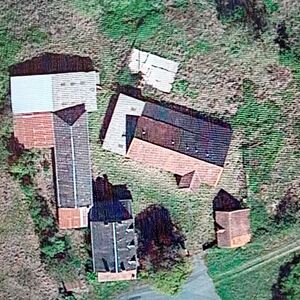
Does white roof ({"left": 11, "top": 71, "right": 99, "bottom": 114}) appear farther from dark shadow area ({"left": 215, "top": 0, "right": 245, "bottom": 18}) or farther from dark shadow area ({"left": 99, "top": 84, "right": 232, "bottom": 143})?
dark shadow area ({"left": 215, "top": 0, "right": 245, "bottom": 18})

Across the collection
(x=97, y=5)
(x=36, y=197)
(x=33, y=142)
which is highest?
(x=97, y=5)

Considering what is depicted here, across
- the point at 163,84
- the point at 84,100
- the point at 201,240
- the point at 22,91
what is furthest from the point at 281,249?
the point at 22,91

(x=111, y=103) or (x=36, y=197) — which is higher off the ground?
(x=111, y=103)

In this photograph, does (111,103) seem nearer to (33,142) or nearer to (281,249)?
(33,142)

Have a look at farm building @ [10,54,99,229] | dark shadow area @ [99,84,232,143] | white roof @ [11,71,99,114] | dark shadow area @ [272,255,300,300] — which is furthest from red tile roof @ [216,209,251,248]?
white roof @ [11,71,99,114]

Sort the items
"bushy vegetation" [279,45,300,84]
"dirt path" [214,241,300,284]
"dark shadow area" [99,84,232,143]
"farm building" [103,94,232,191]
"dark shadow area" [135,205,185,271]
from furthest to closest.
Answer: "dirt path" [214,241,300,284] < "dark shadow area" [135,205,185,271] < "dark shadow area" [99,84,232,143] < "bushy vegetation" [279,45,300,84] < "farm building" [103,94,232,191]
